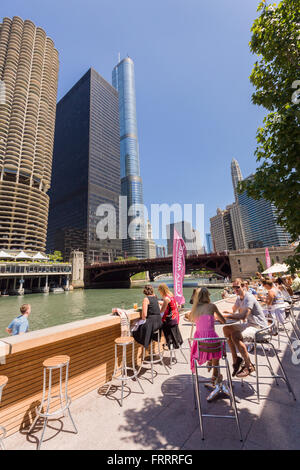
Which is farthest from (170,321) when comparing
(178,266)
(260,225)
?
(260,225)

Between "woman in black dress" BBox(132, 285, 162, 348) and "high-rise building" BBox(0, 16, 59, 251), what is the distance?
90210mm

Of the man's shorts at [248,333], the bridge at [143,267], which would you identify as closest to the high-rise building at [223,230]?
the bridge at [143,267]

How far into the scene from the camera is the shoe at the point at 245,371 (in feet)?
13.5

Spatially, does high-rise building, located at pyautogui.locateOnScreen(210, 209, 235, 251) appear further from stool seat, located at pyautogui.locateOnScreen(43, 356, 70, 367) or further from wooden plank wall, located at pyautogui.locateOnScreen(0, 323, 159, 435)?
stool seat, located at pyautogui.locateOnScreen(43, 356, 70, 367)

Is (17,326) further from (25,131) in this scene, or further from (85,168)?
(85,168)

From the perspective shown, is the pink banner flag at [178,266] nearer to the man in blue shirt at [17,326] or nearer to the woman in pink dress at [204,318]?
the woman in pink dress at [204,318]

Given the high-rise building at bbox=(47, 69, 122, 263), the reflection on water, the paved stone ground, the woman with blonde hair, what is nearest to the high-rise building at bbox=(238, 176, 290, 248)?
the high-rise building at bbox=(47, 69, 122, 263)

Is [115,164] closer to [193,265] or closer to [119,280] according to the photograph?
[119,280]

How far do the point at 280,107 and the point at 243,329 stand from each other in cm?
490

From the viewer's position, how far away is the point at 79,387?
12.7ft

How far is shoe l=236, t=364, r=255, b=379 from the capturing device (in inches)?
163

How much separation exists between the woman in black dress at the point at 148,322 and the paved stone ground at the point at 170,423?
0.94 meters

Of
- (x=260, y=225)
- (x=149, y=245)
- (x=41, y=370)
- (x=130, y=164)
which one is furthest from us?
(x=130, y=164)

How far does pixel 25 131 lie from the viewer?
3647 inches
